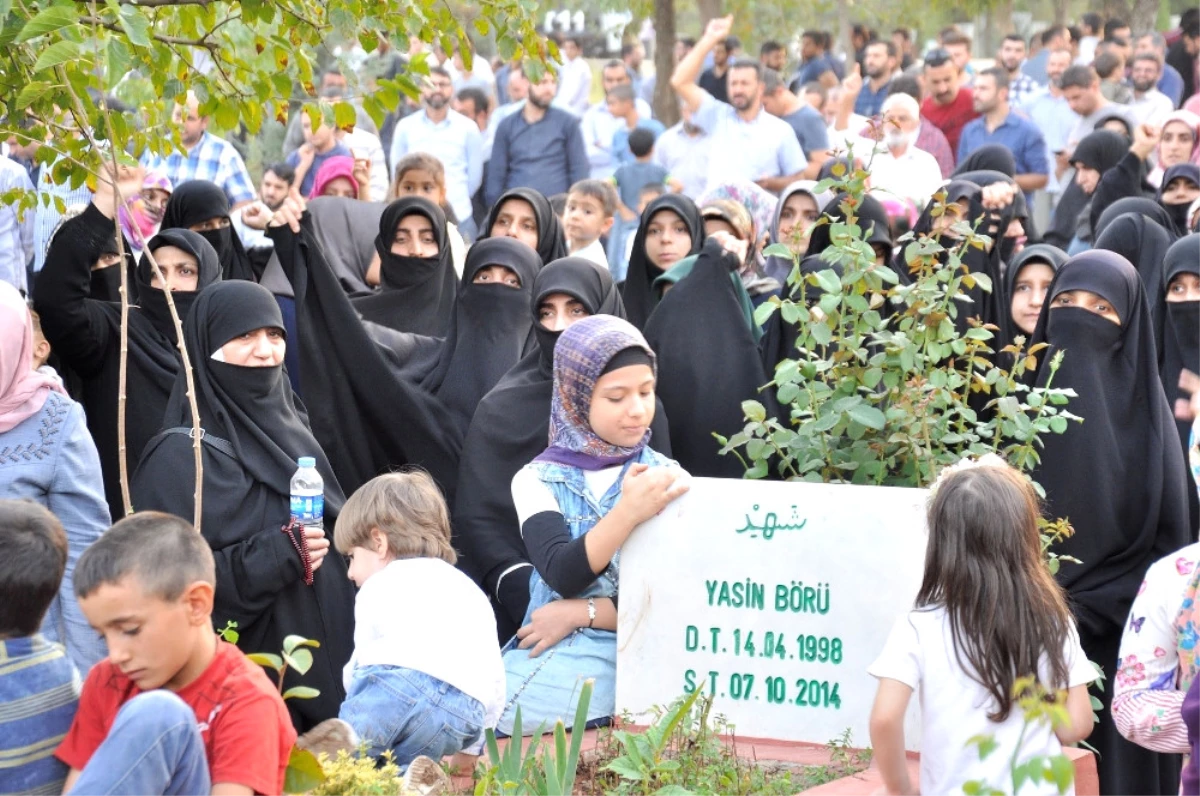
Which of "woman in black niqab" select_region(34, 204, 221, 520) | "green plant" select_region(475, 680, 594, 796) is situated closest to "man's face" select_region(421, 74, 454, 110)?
"woman in black niqab" select_region(34, 204, 221, 520)

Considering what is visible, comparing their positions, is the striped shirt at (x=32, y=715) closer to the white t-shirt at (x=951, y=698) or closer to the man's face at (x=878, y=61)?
the white t-shirt at (x=951, y=698)

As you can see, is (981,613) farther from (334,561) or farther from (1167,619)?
(334,561)

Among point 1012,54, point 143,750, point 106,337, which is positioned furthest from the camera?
point 1012,54

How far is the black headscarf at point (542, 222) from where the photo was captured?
7.02 meters

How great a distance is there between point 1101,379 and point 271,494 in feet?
8.25

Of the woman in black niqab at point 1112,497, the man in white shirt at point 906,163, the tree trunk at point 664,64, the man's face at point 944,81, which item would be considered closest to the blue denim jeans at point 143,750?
the woman in black niqab at point 1112,497

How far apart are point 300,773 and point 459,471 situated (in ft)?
7.66

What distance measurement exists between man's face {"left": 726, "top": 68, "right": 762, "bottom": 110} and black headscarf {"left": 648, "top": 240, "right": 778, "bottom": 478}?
5517mm

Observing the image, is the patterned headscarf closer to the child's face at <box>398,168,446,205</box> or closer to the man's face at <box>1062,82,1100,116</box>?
the child's face at <box>398,168,446,205</box>

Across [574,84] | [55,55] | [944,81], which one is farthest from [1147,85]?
[55,55]

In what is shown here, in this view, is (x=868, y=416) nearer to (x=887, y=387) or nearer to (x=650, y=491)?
(x=887, y=387)

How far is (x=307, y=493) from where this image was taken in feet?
14.2

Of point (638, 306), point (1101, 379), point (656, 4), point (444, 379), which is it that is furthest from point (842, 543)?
point (656, 4)

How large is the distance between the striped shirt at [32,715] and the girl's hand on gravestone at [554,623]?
5.52 feet
